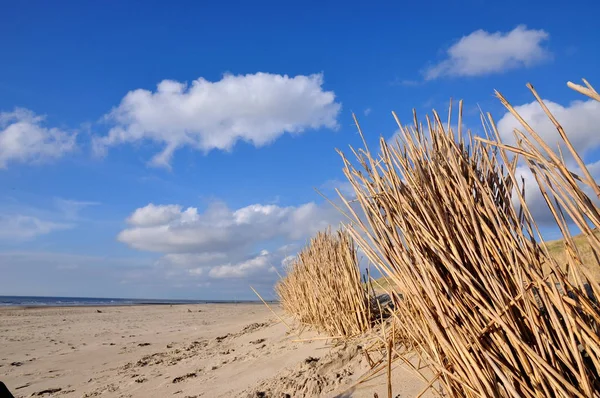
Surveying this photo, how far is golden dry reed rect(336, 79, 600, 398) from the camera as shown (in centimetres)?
129

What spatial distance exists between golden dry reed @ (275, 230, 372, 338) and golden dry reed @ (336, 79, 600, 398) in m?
2.33

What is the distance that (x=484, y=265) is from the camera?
4.91 ft

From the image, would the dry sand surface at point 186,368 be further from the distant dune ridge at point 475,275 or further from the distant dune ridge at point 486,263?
the distant dune ridge at point 486,263

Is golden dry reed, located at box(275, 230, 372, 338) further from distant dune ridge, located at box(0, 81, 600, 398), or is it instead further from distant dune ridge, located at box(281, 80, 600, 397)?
distant dune ridge, located at box(281, 80, 600, 397)

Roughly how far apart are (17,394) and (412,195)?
487 cm

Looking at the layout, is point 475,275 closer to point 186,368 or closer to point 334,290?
point 334,290

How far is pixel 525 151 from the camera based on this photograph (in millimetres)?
1331

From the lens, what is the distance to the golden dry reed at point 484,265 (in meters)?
1.29

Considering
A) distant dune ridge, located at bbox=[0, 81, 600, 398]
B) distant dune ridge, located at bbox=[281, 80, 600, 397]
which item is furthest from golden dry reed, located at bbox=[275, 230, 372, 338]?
distant dune ridge, located at bbox=[281, 80, 600, 397]

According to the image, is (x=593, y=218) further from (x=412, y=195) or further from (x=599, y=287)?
(x=412, y=195)

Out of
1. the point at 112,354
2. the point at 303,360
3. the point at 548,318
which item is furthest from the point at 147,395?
the point at 548,318

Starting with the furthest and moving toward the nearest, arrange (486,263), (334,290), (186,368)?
(186,368) < (334,290) < (486,263)

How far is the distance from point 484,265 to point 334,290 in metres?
3.22

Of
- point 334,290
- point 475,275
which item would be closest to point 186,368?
point 334,290
